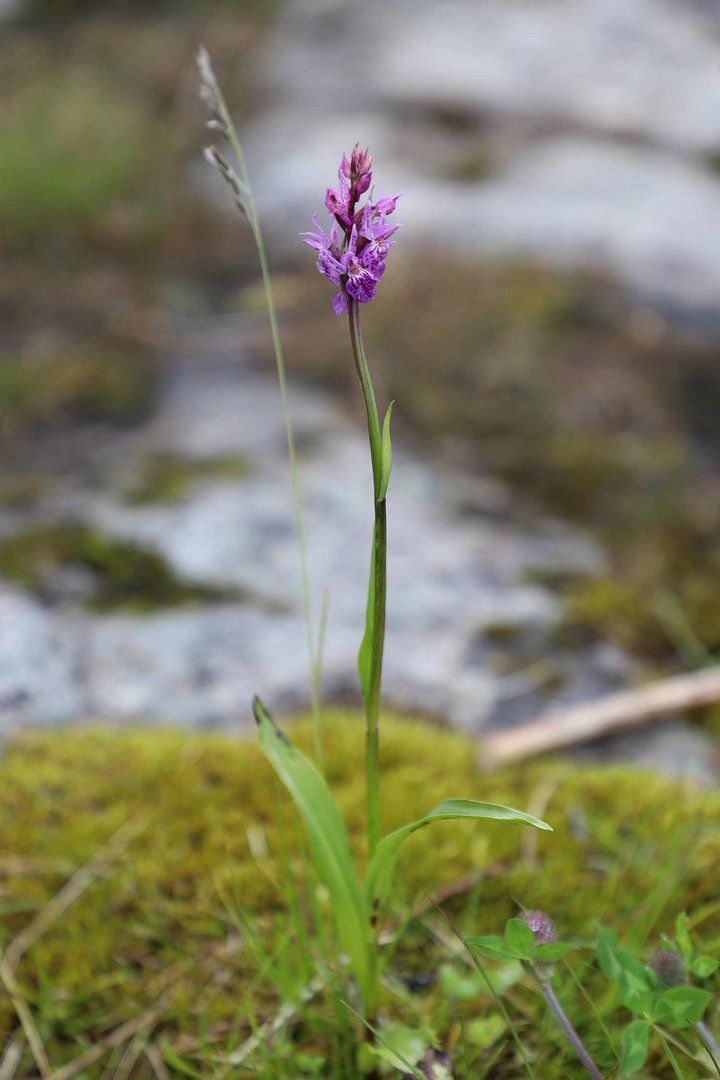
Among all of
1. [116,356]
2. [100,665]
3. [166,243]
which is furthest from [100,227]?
[100,665]

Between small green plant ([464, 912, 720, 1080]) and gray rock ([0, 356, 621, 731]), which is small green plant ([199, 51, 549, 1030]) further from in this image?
gray rock ([0, 356, 621, 731])

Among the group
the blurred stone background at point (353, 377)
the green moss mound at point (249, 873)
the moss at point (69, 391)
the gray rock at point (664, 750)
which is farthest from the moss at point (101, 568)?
the gray rock at point (664, 750)

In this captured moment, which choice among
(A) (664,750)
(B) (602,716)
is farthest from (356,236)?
(A) (664,750)

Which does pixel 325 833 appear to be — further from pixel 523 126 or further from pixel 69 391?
pixel 523 126

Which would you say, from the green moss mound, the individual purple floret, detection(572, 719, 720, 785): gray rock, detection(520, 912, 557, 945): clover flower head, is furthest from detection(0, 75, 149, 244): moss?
detection(520, 912, 557, 945): clover flower head

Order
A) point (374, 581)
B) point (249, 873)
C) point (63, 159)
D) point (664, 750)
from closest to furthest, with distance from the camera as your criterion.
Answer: point (374, 581) → point (249, 873) → point (664, 750) → point (63, 159)

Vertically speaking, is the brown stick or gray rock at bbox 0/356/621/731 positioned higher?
gray rock at bbox 0/356/621/731

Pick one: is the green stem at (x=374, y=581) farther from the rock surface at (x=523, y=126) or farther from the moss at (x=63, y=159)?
the moss at (x=63, y=159)
